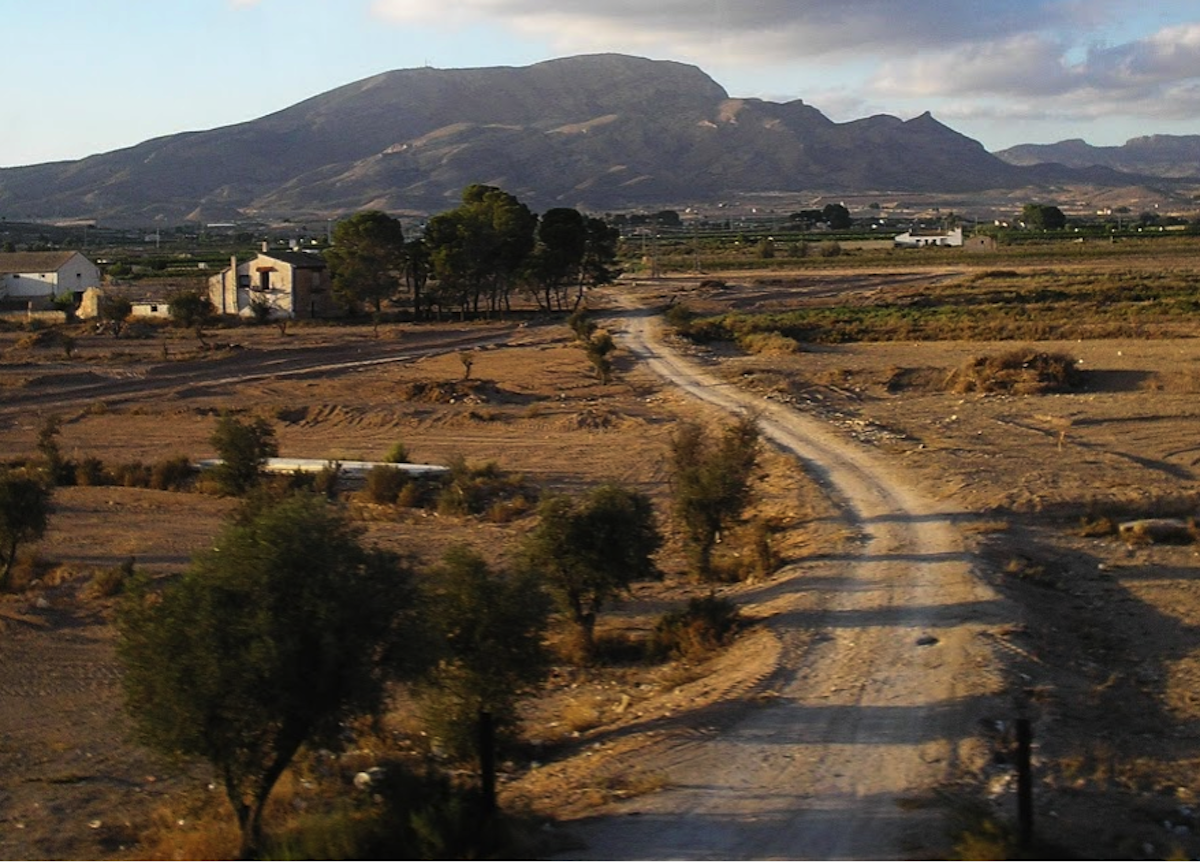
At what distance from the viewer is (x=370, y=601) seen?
9953mm

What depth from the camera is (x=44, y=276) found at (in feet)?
273

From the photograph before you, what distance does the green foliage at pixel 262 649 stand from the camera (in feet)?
31.2

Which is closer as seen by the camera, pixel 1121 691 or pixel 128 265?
pixel 1121 691

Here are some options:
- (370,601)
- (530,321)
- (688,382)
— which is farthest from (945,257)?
(370,601)

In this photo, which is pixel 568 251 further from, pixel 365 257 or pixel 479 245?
pixel 365 257

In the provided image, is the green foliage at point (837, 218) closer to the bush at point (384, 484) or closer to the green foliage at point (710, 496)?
the bush at point (384, 484)

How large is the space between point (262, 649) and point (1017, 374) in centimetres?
2996

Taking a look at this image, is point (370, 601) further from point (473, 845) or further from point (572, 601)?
point (572, 601)

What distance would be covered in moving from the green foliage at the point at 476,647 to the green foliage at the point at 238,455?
12131 mm

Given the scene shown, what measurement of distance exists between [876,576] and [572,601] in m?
3.89

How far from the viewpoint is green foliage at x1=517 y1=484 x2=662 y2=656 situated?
15.6 metres

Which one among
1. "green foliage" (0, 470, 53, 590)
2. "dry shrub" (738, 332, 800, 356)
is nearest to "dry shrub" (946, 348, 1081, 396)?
"dry shrub" (738, 332, 800, 356)

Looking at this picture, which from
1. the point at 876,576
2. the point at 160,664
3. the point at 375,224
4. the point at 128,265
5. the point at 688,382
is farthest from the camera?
the point at 128,265

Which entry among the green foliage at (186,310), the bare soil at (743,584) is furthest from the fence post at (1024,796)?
the green foliage at (186,310)
